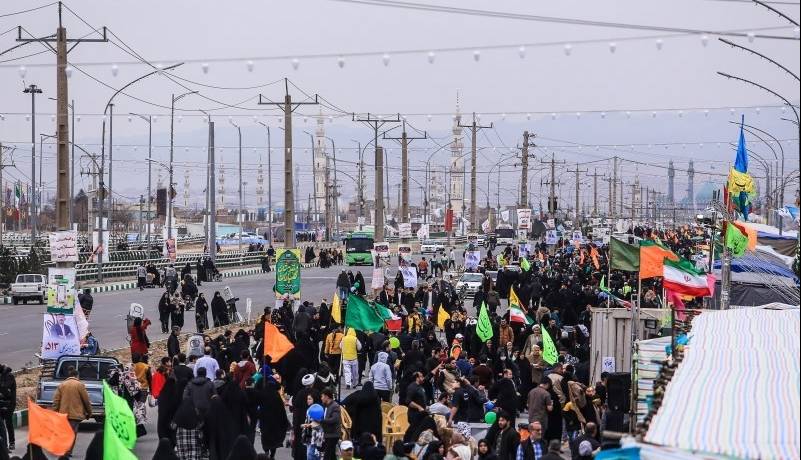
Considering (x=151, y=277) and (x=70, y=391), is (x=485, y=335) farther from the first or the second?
(x=151, y=277)

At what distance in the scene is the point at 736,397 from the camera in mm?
10211

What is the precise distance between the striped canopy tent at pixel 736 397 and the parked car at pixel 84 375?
9.73 m

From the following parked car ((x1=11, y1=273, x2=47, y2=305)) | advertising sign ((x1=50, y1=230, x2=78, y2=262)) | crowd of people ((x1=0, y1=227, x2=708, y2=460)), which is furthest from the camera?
parked car ((x1=11, y1=273, x2=47, y2=305))

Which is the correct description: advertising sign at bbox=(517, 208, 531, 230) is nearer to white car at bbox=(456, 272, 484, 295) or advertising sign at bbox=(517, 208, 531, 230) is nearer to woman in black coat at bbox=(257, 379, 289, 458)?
white car at bbox=(456, 272, 484, 295)

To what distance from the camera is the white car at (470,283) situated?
5144 centimetres

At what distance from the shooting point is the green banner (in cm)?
3697

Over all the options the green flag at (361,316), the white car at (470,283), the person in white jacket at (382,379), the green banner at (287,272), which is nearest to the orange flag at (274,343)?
the person in white jacket at (382,379)

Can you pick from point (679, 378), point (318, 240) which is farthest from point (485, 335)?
point (318, 240)

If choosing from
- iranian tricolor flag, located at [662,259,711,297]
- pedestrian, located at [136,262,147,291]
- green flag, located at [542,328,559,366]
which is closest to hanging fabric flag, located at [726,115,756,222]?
iranian tricolor flag, located at [662,259,711,297]

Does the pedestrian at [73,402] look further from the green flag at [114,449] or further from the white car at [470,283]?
Answer: the white car at [470,283]

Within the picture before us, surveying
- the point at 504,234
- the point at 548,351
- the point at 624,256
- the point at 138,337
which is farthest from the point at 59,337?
the point at 504,234

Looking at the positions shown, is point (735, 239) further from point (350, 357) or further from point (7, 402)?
point (7, 402)

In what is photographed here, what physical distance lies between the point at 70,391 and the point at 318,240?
11422 cm

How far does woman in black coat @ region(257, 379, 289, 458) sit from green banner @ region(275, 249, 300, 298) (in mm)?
18819
